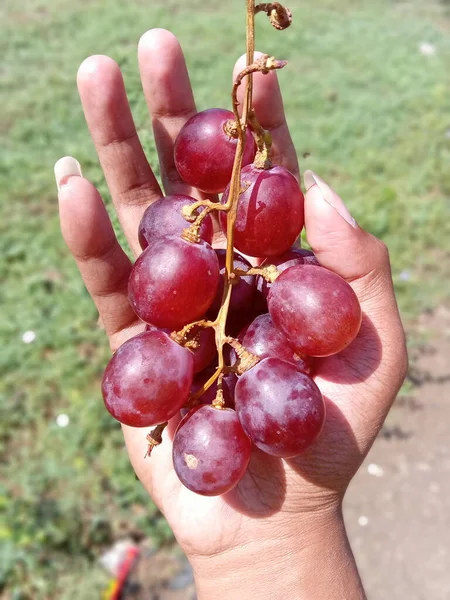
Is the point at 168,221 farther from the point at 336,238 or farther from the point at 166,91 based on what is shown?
the point at 166,91

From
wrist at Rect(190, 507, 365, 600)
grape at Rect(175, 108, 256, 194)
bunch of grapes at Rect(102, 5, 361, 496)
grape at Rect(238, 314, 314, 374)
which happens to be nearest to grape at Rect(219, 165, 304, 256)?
bunch of grapes at Rect(102, 5, 361, 496)

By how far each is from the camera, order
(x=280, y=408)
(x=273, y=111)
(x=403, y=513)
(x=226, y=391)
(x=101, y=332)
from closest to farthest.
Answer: (x=280, y=408), (x=226, y=391), (x=273, y=111), (x=403, y=513), (x=101, y=332)

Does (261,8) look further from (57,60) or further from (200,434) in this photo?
(57,60)

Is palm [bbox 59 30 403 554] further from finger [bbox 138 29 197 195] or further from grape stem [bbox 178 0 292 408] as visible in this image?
grape stem [bbox 178 0 292 408]

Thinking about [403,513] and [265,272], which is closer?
[265,272]

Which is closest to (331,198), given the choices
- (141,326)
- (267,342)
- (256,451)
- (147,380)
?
(267,342)

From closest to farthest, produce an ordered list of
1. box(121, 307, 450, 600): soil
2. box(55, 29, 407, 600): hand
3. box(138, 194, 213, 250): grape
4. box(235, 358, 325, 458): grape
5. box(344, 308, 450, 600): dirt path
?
box(235, 358, 325, 458): grape → box(138, 194, 213, 250): grape → box(55, 29, 407, 600): hand → box(121, 307, 450, 600): soil → box(344, 308, 450, 600): dirt path

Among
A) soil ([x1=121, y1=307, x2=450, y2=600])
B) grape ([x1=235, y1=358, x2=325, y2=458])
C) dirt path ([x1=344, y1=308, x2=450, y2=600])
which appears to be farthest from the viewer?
dirt path ([x1=344, y1=308, x2=450, y2=600])
